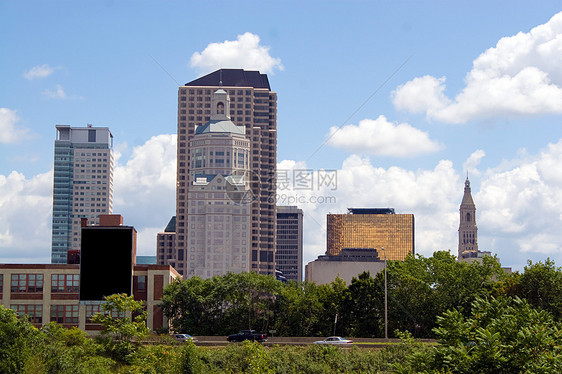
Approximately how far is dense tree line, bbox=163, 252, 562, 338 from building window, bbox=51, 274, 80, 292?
43.5ft

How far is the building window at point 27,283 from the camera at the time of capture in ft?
366

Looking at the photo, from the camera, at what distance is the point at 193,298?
378 ft

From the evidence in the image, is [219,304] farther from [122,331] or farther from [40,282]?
[122,331]

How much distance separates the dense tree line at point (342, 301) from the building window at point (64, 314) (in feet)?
42.4

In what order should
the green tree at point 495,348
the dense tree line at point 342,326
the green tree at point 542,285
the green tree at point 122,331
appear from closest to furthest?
the green tree at point 495,348
the dense tree line at point 342,326
the green tree at point 122,331
the green tree at point 542,285

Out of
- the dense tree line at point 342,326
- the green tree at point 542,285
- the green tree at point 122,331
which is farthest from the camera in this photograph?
the green tree at point 542,285

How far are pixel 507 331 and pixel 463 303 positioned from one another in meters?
78.4

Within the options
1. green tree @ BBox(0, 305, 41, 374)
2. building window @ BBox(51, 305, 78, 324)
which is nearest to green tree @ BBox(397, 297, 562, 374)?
green tree @ BBox(0, 305, 41, 374)

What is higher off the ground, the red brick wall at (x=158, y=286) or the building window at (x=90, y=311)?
the red brick wall at (x=158, y=286)

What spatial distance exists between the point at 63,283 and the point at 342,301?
40.9 meters

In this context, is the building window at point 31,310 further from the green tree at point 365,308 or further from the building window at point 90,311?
the green tree at point 365,308

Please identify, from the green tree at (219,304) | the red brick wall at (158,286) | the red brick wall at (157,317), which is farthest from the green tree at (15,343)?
the red brick wall at (158,286)

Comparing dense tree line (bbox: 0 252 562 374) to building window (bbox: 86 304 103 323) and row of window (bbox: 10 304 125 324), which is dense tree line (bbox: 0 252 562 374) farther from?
row of window (bbox: 10 304 125 324)

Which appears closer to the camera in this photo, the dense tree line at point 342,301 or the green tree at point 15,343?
the green tree at point 15,343
